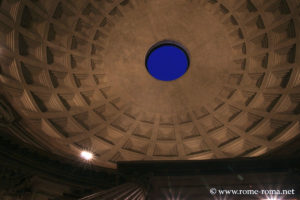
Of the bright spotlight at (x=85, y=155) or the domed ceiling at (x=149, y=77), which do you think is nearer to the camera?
the domed ceiling at (x=149, y=77)

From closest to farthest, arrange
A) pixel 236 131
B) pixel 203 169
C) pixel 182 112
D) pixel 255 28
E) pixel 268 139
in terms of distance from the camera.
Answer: pixel 203 169 < pixel 255 28 < pixel 268 139 < pixel 236 131 < pixel 182 112

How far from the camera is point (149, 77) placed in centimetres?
2056

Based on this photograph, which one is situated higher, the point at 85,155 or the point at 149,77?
the point at 149,77

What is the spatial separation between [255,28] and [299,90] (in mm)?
5491

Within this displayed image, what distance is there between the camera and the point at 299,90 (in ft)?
57.0

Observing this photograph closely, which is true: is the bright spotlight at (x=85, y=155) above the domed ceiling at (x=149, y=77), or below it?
below

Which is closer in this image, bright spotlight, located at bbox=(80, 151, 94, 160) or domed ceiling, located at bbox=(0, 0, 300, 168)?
domed ceiling, located at bbox=(0, 0, 300, 168)

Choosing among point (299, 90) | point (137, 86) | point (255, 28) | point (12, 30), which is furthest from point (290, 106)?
point (12, 30)

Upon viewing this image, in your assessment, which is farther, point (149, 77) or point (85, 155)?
point (149, 77)

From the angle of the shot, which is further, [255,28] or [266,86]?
[266,86]

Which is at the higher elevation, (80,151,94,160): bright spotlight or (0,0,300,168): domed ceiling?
(0,0,300,168): domed ceiling

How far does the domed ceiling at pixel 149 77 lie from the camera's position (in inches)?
661

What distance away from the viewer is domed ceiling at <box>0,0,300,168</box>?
55.1 ft

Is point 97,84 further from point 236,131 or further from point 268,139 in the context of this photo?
point 268,139
